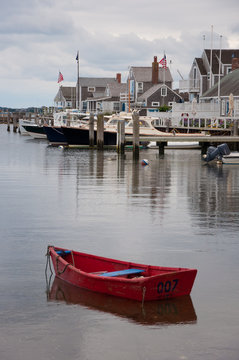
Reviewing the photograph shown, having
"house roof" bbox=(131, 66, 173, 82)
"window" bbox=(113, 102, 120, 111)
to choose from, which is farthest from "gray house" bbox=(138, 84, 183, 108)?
"window" bbox=(113, 102, 120, 111)

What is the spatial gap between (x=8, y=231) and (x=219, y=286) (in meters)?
6.46

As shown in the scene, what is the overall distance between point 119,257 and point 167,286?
10.5ft

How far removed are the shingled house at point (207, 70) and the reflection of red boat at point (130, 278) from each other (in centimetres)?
6837

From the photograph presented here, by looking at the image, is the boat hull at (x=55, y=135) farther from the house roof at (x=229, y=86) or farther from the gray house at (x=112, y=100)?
the gray house at (x=112, y=100)

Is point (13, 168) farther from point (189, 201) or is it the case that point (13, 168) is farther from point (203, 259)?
point (203, 259)

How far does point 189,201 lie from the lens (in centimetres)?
2159

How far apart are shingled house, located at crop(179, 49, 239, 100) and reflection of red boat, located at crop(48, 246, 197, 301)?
224ft

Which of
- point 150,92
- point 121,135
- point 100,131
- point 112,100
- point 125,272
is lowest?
point 125,272

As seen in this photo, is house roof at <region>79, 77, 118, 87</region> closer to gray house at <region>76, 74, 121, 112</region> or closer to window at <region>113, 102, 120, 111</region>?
gray house at <region>76, 74, 121, 112</region>

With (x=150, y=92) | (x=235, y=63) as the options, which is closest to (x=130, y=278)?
(x=235, y=63)

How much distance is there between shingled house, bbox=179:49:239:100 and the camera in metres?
78.8

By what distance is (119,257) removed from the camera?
13109 mm

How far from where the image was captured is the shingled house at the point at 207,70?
259 feet

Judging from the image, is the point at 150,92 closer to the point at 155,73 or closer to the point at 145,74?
the point at 155,73
